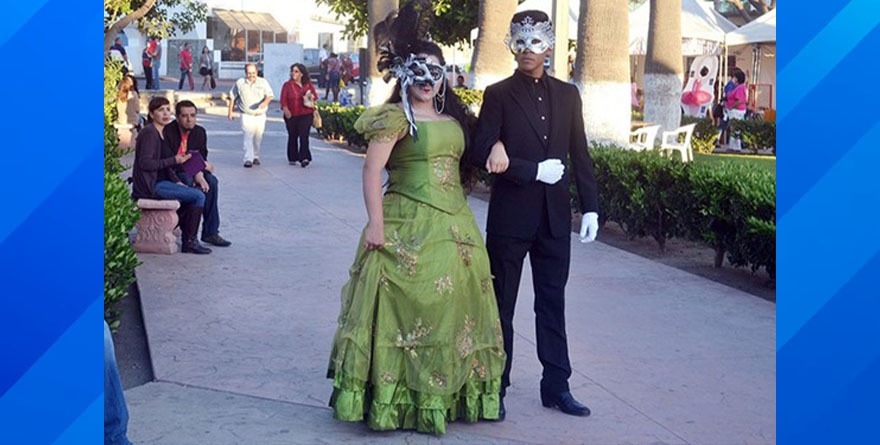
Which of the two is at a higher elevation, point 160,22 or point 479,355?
point 160,22

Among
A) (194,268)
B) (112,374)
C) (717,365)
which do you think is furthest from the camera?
(194,268)

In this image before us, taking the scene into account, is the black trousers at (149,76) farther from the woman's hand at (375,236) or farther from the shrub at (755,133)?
the woman's hand at (375,236)

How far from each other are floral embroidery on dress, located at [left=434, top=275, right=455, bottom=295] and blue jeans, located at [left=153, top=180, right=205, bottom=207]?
5522mm

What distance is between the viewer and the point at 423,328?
17.2 feet

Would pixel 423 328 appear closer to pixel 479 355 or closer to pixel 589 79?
pixel 479 355

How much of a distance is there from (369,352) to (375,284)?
0.93 feet

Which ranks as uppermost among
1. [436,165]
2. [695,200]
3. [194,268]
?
[436,165]

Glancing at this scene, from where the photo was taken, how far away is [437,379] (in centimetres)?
524

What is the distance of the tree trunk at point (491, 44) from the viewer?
1825cm

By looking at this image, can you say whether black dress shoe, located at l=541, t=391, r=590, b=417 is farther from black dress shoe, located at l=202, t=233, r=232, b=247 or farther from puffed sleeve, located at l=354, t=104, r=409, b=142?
black dress shoe, located at l=202, t=233, r=232, b=247

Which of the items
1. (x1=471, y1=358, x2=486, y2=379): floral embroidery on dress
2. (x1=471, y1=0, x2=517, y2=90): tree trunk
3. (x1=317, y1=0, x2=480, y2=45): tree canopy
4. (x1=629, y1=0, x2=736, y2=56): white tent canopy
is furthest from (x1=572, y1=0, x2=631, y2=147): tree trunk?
(x1=629, y1=0, x2=736, y2=56): white tent canopy

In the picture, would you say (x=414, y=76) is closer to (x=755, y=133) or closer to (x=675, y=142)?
(x=675, y=142)

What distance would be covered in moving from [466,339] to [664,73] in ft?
49.7

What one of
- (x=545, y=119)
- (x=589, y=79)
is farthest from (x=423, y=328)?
(x=589, y=79)
